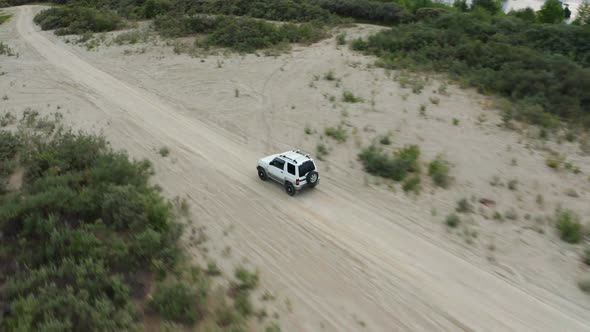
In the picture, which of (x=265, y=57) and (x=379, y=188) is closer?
(x=379, y=188)

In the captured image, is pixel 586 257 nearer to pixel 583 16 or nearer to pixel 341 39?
pixel 341 39

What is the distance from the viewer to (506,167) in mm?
→ 17250

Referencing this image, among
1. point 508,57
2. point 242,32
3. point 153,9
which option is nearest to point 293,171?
point 508,57

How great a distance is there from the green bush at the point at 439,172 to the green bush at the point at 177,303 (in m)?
10.5

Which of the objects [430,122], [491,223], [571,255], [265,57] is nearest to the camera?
[571,255]

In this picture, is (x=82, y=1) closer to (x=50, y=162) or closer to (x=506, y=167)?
(x=50, y=162)

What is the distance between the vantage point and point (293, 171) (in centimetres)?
1518

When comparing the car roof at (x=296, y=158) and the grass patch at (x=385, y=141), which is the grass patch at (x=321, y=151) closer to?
the car roof at (x=296, y=158)

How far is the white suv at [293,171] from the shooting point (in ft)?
49.6

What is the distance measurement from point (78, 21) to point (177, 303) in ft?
156

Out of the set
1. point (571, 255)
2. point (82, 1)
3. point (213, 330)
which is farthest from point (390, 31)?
point (82, 1)

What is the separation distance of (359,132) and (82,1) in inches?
2542

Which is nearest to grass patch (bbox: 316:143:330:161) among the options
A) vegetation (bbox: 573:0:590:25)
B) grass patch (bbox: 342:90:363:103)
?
grass patch (bbox: 342:90:363:103)

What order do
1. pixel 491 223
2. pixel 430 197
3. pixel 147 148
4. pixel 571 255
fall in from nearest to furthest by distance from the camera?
pixel 571 255
pixel 491 223
pixel 430 197
pixel 147 148
